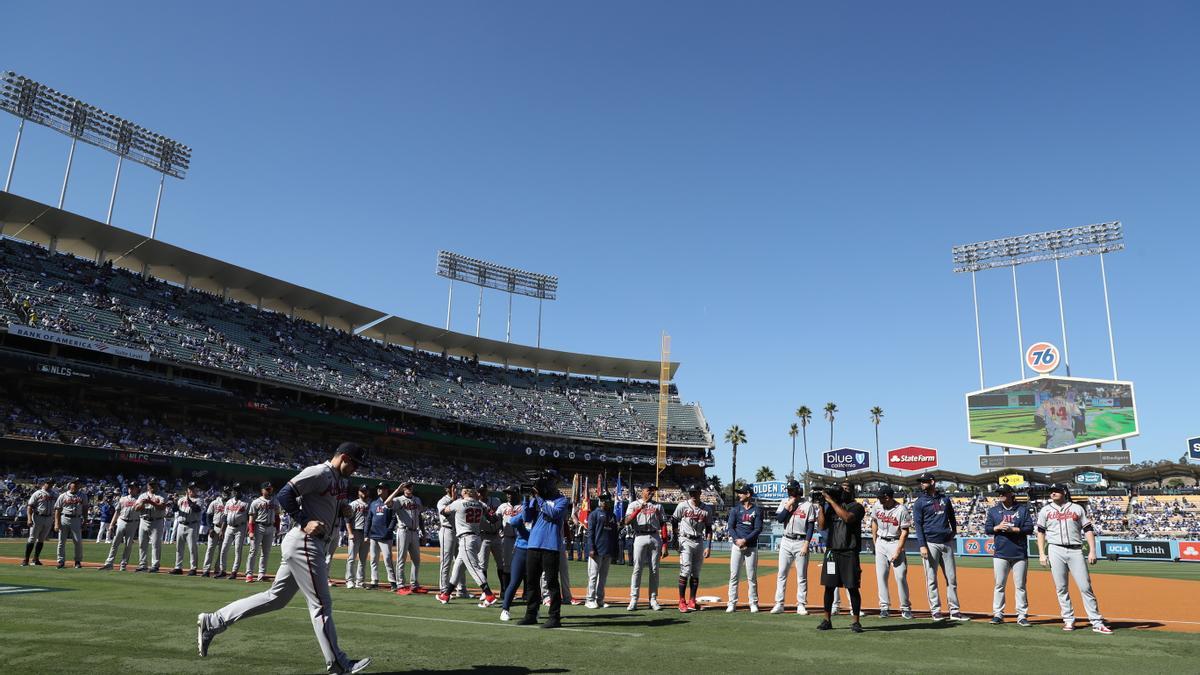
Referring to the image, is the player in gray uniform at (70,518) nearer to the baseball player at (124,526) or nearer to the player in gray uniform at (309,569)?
the baseball player at (124,526)

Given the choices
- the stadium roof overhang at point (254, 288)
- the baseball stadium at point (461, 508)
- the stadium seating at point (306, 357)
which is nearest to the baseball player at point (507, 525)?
the baseball stadium at point (461, 508)

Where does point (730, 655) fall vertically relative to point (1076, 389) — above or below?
below

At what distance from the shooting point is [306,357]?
188ft

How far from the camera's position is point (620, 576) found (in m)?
22.0

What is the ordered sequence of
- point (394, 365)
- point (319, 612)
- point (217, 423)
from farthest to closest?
point (394, 365)
point (217, 423)
point (319, 612)

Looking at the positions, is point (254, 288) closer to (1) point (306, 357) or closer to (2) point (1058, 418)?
(1) point (306, 357)

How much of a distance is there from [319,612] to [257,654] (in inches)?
61.6

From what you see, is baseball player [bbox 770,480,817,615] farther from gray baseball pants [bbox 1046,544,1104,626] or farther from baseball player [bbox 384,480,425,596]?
baseball player [bbox 384,480,425,596]

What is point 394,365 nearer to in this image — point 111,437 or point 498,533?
point 111,437

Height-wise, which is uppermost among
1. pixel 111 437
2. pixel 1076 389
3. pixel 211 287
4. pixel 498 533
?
pixel 211 287

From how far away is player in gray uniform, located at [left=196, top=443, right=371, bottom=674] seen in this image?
6375 mm

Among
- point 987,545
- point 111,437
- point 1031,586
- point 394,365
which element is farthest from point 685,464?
point 1031,586

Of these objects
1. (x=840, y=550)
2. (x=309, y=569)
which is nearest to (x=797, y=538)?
(x=840, y=550)

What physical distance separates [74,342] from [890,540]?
143 ft
